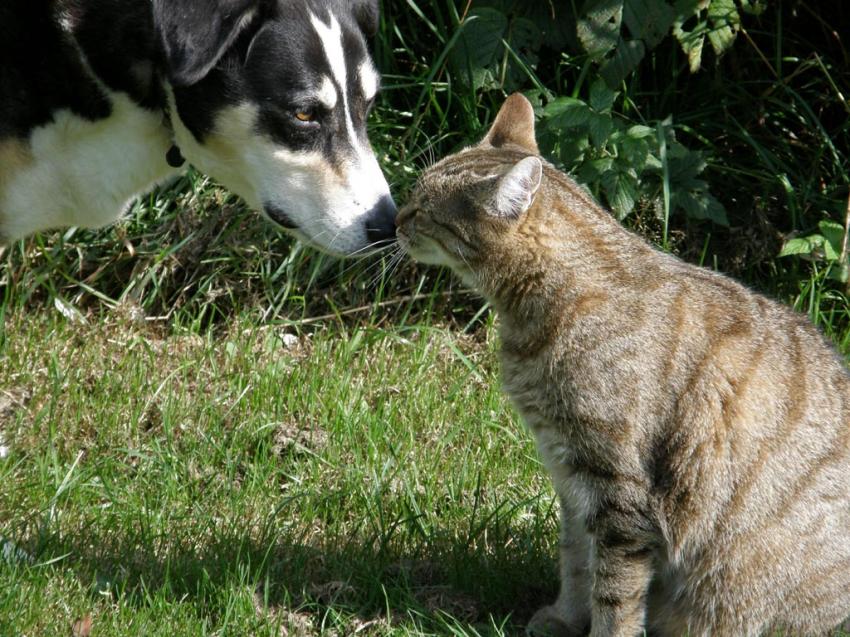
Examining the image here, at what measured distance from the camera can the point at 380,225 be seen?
13.1ft

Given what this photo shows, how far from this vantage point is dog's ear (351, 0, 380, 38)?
424 centimetres

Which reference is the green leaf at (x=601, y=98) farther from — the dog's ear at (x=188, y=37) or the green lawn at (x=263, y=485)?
the dog's ear at (x=188, y=37)

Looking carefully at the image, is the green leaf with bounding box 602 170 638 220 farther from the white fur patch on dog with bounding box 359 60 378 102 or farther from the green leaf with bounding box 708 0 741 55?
the white fur patch on dog with bounding box 359 60 378 102

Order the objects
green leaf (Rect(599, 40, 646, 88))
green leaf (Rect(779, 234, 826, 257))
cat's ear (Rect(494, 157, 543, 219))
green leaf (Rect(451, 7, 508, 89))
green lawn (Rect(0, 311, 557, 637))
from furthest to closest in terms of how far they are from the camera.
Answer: green leaf (Rect(451, 7, 508, 89)), green leaf (Rect(599, 40, 646, 88)), green leaf (Rect(779, 234, 826, 257)), green lawn (Rect(0, 311, 557, 637)), cat's ear (Rect(494, 157, 543, 219))

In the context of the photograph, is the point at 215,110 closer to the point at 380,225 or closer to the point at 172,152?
the point at 172,152

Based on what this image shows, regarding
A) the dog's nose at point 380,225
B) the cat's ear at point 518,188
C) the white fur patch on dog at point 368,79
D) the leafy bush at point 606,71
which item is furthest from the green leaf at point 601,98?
the cat's ear at point 518,188

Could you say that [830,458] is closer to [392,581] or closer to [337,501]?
[392,581]

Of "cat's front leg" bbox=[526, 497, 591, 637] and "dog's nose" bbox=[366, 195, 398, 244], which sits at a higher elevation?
"dog's nose" bbox=[366, 195, 398, 244]

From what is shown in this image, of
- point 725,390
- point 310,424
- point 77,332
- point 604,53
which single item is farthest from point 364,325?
point 725,390

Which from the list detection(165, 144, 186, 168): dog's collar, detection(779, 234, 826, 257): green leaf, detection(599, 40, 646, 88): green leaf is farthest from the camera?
detection(599, 40, 646, 88): green leaf

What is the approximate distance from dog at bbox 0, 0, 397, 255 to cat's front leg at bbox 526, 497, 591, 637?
114 centimetres

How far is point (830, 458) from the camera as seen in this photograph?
11.0 feet

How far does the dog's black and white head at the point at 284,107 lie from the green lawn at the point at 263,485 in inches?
34.7

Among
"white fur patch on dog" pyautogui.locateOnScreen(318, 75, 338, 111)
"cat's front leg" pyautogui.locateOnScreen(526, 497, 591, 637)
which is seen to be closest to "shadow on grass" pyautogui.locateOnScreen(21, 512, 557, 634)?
"cat's front leg" pyautogui.locateOnScreen(526, 497, 591, 637)
